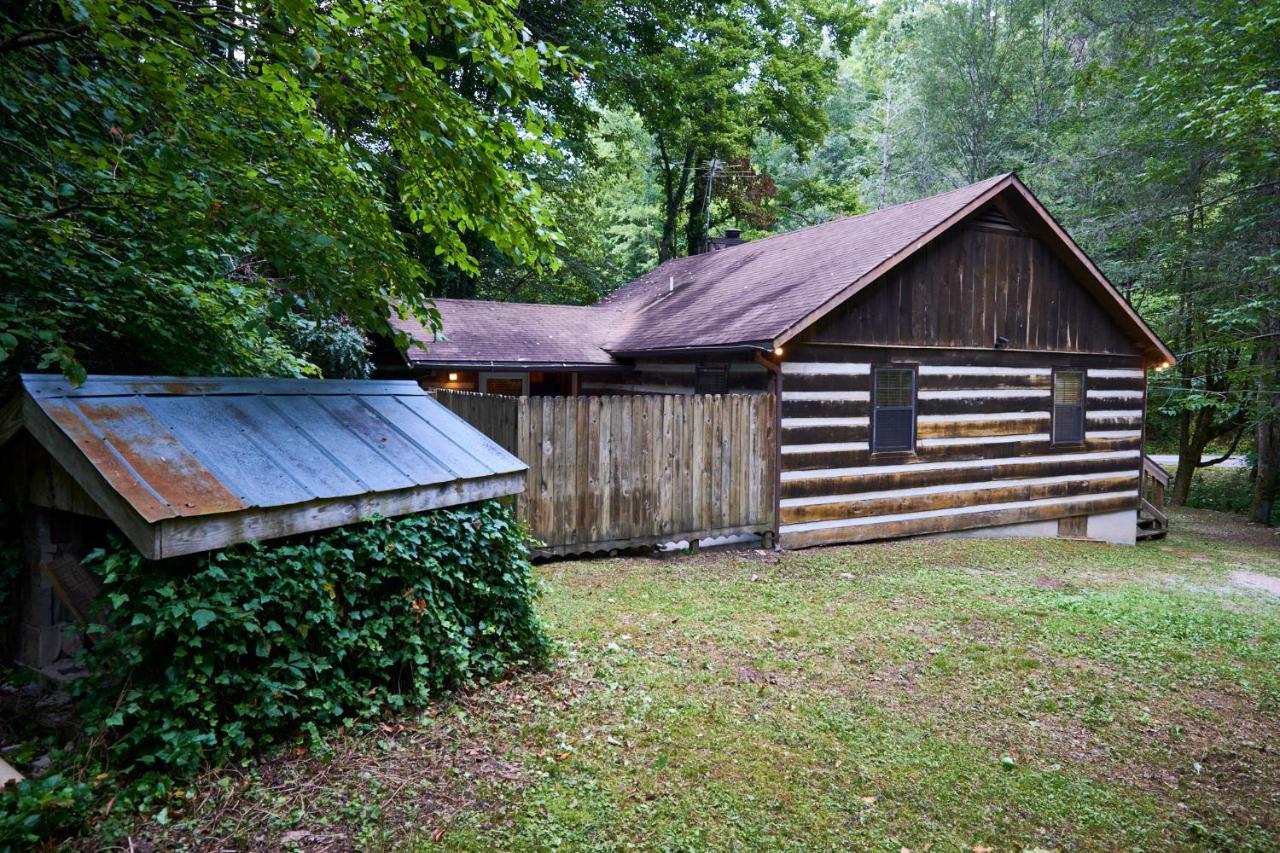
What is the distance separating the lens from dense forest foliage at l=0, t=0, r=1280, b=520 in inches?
199

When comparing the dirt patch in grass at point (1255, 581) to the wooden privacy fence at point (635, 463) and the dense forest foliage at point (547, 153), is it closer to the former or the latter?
the dense forest foliage at point (547, 153)

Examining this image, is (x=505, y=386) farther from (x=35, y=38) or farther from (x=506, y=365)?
(x=35, y=38)

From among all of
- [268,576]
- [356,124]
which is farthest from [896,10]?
[268,576]

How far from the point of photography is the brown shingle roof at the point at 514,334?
1460 cm

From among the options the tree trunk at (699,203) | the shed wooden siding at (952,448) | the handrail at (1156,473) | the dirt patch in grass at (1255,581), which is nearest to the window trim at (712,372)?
the shed wooden siding at (952,448)

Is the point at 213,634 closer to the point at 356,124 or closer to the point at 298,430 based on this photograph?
the point at 298,430

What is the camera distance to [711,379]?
1290 centimetres

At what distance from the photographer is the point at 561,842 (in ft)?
11.7

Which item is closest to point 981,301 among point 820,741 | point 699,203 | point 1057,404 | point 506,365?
point 1057,404

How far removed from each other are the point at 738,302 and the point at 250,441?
10238 millimetres

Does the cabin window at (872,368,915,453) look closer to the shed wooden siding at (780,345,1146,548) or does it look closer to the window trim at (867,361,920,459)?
the window trim at (867,361,920,459)

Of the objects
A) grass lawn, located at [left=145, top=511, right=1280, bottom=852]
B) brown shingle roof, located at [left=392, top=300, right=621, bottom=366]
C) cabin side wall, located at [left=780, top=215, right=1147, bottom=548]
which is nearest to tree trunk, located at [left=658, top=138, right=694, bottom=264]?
brown shingle roof, located at [left=392, top=300, right=621, bottom=366]

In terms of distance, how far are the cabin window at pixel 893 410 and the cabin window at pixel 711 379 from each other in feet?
7.97

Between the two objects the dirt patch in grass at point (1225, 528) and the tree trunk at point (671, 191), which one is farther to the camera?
the tree trunk at point (671, 191)
